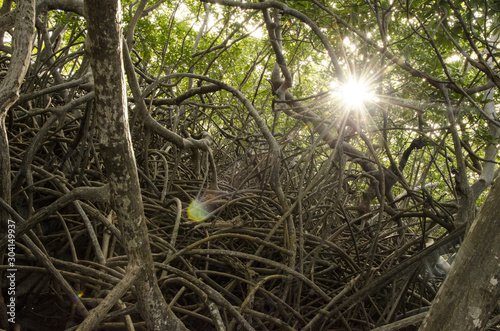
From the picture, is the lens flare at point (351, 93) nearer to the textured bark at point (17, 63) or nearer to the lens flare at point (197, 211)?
the lens flare at point (197, 211)

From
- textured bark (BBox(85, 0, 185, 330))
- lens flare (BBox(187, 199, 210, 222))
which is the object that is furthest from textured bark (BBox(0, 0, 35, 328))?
lens flare (BBox(187, 199, 210, 222))

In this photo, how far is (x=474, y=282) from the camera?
69 centimetres

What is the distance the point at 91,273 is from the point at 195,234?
0.70m

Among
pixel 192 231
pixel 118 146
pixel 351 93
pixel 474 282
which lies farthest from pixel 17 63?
pixel 351 93

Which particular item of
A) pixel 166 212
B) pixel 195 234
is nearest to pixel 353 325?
pixel 195 234

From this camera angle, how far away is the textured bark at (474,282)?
0.67m

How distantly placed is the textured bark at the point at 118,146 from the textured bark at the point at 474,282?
69 cm

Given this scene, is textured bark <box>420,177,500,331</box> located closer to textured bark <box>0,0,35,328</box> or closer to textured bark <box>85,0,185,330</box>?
textured bark <box>85,0,185,330</box>

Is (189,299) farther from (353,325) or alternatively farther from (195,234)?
(353,325)

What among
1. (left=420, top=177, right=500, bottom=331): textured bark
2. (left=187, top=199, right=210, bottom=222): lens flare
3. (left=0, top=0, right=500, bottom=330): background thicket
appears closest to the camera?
(left=420, top=177, right=500, bottom=331): textured bark

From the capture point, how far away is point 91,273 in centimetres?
119

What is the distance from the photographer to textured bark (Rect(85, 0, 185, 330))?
2.51 feet

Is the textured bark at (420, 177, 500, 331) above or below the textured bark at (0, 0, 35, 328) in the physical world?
below

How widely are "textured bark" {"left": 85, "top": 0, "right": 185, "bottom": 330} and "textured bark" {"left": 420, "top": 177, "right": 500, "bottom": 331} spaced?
0.69 m
